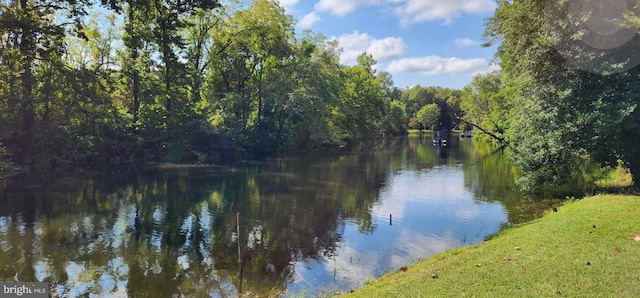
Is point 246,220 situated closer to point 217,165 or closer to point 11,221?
point 11,221

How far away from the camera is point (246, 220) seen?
64.3ft

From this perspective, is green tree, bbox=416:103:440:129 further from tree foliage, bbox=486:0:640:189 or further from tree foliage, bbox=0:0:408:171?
tree foliage, bbox=486:0:640:189

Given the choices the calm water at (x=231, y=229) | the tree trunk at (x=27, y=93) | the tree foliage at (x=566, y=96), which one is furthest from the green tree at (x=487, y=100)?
the tree trunk at (x=27, y=93)

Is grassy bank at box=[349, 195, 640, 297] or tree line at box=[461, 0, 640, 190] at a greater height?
tree line at box=[461, 0, 640, 190]

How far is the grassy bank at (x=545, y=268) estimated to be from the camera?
25.1 feet

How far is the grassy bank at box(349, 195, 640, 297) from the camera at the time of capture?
25.1ft

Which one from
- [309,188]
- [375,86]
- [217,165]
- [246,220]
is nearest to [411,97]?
[375,86]

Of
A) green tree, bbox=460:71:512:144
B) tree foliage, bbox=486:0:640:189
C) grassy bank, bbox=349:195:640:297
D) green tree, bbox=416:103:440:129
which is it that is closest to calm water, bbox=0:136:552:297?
grassy bank, bbox=349:195:640:297

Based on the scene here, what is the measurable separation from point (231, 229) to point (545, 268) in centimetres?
1306

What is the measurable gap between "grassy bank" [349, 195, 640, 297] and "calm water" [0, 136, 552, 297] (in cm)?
349

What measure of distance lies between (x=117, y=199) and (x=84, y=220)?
536cm

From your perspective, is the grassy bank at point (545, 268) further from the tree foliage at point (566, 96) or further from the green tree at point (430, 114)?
the green tree at point (430, 114)

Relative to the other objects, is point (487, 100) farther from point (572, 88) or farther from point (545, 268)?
point (545, 268)

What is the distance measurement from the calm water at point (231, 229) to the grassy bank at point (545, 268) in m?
3.49
